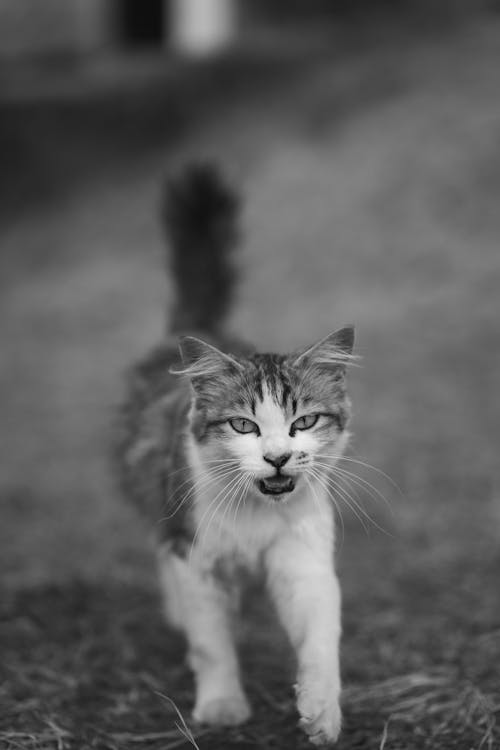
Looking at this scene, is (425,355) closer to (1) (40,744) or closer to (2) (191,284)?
(2) (191,284)

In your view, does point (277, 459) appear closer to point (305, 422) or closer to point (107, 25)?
point (305, 422)

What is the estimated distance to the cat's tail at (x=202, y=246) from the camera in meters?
4.59

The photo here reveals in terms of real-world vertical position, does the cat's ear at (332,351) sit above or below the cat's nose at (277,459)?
above

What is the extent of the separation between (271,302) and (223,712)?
22.8ft

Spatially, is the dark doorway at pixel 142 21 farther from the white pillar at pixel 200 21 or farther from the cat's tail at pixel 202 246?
the cat's tail at pixel 202 246

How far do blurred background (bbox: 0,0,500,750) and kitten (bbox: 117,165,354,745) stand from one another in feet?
0.82

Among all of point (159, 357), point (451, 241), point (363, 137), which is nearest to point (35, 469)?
point (159, 357)

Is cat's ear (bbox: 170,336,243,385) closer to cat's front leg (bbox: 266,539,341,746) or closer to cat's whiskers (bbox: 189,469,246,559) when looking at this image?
cat's whiskers (bbox: 189,469,246,559)

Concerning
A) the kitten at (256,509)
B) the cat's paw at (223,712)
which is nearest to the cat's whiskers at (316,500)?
the kitten at (256,509)

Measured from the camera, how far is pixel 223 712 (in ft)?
9.88

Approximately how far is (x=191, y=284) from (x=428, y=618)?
2.03m

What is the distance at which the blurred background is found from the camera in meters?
3.49

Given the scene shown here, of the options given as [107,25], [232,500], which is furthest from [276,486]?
[107,25]

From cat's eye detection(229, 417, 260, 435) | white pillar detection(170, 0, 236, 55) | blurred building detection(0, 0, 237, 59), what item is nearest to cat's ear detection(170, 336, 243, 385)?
cat's eye detection(229, 417, 260, 435)
